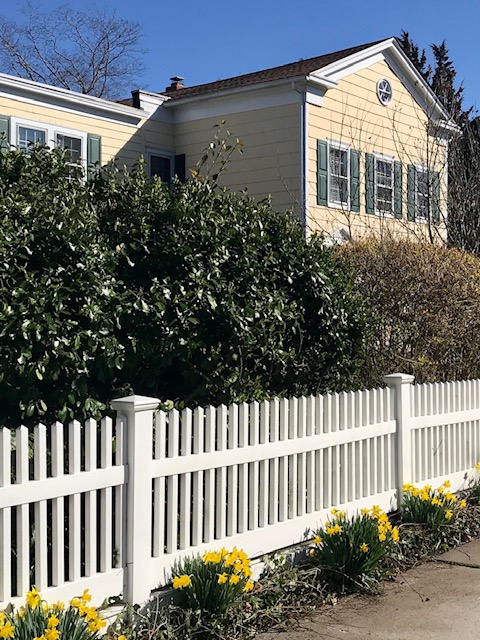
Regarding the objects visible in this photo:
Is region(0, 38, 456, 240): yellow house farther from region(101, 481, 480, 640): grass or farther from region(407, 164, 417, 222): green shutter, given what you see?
region(101, 481, 480, 640): grass

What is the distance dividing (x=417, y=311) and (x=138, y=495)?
422 centimetres

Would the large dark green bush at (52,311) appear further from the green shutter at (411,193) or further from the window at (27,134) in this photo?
the green shutter at (411,193)

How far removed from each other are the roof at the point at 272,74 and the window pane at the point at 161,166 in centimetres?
130

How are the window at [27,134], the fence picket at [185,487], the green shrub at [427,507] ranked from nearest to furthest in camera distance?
the fence picket at [185,487], the green shrub at [427,507], the window at [27,134]

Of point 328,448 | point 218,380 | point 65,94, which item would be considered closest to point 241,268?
point 218,380

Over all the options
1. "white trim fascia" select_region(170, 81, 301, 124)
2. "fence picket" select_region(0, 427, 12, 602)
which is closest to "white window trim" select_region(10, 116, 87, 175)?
"white trim fascia" select_region(170, 81, 301, 124)

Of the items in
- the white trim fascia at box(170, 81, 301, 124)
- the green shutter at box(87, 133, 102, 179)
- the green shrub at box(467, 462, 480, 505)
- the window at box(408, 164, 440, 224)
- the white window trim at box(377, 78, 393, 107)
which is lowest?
the green shrub at box(467, 462, 480, 505)

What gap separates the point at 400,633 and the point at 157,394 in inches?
83.7

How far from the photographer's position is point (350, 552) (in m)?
4.75

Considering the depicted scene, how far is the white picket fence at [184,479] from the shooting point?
3.65 meters

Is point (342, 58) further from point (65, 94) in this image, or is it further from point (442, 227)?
point (65, 94)

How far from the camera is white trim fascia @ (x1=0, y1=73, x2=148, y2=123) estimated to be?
1359 centimetres

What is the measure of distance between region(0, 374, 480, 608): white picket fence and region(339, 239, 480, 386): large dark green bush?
1.17m

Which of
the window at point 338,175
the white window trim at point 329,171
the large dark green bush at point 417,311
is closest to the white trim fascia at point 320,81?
the white window trim at point 329,171
